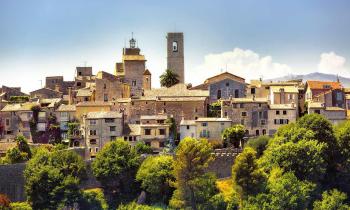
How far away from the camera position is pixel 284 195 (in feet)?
194

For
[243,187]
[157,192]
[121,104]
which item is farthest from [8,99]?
[243,187]

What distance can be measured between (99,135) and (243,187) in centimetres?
1725

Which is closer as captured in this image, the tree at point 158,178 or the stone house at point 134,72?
the tree at point 158,178

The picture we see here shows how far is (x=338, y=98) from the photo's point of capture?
77.6 metres

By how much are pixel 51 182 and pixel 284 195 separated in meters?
18.9

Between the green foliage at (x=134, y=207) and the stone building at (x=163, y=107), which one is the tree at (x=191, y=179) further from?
the stone building at (x=163, y=107)

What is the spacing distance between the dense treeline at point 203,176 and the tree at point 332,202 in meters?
0.08

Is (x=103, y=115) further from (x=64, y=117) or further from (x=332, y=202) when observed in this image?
(x=332, y=202)

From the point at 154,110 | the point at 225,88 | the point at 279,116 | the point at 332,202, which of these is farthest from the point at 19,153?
the point at 332,202

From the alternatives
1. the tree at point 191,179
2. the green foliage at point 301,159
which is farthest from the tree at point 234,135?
the tree at point 191,179

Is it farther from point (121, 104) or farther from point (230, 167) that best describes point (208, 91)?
point (230, 167)

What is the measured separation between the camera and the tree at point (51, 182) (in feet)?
196

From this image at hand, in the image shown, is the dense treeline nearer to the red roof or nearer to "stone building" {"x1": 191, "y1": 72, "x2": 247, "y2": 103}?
"stone building" {"x1": 191, "y1": 72, "x2": 247, "y2": 103}

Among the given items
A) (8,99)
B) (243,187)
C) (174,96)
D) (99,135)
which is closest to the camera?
(243,187)
